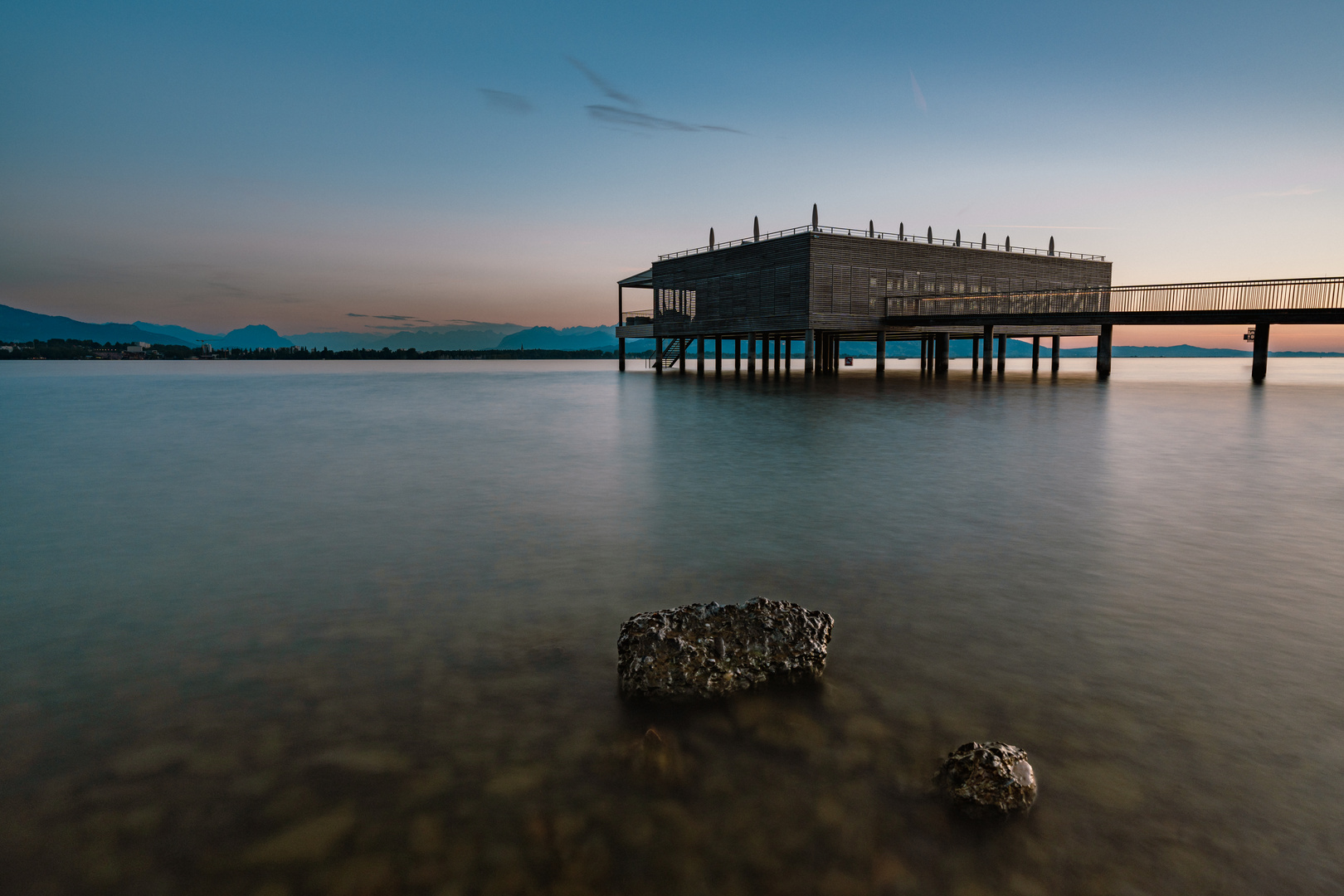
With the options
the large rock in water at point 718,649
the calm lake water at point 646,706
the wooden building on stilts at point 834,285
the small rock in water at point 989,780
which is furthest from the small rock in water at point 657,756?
the wooden building on stilts at point 834,285

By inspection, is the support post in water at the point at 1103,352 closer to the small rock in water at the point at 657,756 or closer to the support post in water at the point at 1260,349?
the support post in water at the point at 1260,349

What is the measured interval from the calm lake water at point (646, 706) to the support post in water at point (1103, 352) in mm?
40870

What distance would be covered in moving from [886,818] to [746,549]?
4.69 meters

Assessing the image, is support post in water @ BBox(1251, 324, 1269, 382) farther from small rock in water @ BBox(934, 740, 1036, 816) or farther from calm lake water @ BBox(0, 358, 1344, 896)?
small rock in water @ BBox(934, 740, 1036, 816)

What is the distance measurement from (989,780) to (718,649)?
1802 mm

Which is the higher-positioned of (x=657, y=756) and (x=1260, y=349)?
(x=1260, y=349)

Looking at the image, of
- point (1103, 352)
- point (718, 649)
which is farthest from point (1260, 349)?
point (718, 649)

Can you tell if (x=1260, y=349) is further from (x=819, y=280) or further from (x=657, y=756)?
(x=657, y=756)

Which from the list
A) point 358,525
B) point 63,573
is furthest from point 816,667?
point 63,573

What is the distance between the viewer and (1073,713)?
425 cm

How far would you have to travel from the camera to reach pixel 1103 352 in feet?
164

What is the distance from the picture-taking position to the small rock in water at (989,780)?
3354 mm

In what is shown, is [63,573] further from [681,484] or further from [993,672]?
[993,672]

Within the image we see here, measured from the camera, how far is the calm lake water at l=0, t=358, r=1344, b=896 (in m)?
3.13
